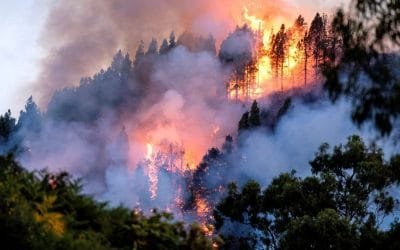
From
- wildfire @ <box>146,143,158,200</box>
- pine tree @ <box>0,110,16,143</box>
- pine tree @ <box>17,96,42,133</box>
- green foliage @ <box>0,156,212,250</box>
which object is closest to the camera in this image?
green foliage @ <box>0,156,212,250</box>

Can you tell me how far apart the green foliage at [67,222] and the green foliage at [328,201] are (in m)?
13.7

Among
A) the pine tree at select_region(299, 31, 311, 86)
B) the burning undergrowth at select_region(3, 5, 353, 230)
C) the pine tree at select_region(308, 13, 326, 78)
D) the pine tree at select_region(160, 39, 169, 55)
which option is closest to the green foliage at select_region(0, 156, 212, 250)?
the burning undergrowth at select_region(3, 5, 353, 230)

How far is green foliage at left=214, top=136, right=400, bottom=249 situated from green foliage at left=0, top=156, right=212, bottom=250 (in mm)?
13664

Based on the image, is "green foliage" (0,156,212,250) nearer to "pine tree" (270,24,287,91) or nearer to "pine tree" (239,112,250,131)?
"pine tree" (239,112,250,131)

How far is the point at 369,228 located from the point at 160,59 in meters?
163

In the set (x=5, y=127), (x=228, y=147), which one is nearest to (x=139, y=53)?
(x=228, y=147)

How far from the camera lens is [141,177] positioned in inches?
4818

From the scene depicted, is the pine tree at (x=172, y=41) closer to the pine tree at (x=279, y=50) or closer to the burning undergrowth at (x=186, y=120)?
the burning undergrowth at (x=186, y=120)

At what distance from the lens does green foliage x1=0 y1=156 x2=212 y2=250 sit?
5.38 metres

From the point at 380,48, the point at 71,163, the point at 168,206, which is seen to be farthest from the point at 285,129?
the point at 380,48

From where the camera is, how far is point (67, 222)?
586 cm

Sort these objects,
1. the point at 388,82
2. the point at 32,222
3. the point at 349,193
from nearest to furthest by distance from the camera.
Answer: the point at 32,222, the point at 388,82, the point at 349,193

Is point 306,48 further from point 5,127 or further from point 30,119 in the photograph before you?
point 30,119

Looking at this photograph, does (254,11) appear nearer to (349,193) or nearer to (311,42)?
(311,42)
